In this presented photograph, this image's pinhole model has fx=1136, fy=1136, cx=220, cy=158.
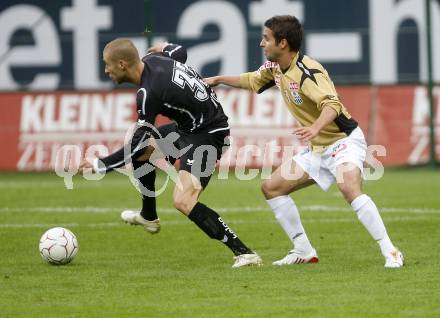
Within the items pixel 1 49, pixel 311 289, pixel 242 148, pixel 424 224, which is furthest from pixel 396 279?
pixel 1 49

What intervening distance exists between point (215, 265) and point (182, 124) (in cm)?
124

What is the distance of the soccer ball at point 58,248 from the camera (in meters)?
9.68

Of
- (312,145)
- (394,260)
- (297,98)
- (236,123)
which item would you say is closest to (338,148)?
(312,145)

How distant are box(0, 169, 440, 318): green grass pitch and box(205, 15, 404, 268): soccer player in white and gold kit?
1.07 ft

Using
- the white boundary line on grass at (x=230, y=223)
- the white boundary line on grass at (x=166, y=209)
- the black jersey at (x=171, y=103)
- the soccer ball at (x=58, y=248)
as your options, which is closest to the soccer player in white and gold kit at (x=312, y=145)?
the black jersey at (x=171, y=103)

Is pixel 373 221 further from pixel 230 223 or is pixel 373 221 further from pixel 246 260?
pixel 230 223

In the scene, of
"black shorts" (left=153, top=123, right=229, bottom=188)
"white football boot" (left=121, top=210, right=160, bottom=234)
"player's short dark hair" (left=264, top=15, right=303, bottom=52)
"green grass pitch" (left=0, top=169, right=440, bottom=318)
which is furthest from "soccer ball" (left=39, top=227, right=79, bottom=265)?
"player's short dark hair" (left=264, top=15, right=303, bottom=52)

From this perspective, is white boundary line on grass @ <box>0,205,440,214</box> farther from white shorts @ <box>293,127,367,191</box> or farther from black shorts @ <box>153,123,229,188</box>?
white shorts @ <box>293,127,367,191</box>

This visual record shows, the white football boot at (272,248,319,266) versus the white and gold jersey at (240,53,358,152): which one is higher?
the white and gold jersey at (240,53,358,152)

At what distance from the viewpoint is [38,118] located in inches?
813

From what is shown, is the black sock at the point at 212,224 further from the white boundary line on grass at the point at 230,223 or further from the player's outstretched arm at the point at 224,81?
the white boundary line on grass at the point at 230,223

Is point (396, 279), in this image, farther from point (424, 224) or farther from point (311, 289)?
point (424, 224)

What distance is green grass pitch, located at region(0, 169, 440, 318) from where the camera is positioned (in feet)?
24.5

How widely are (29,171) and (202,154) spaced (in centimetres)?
1146
